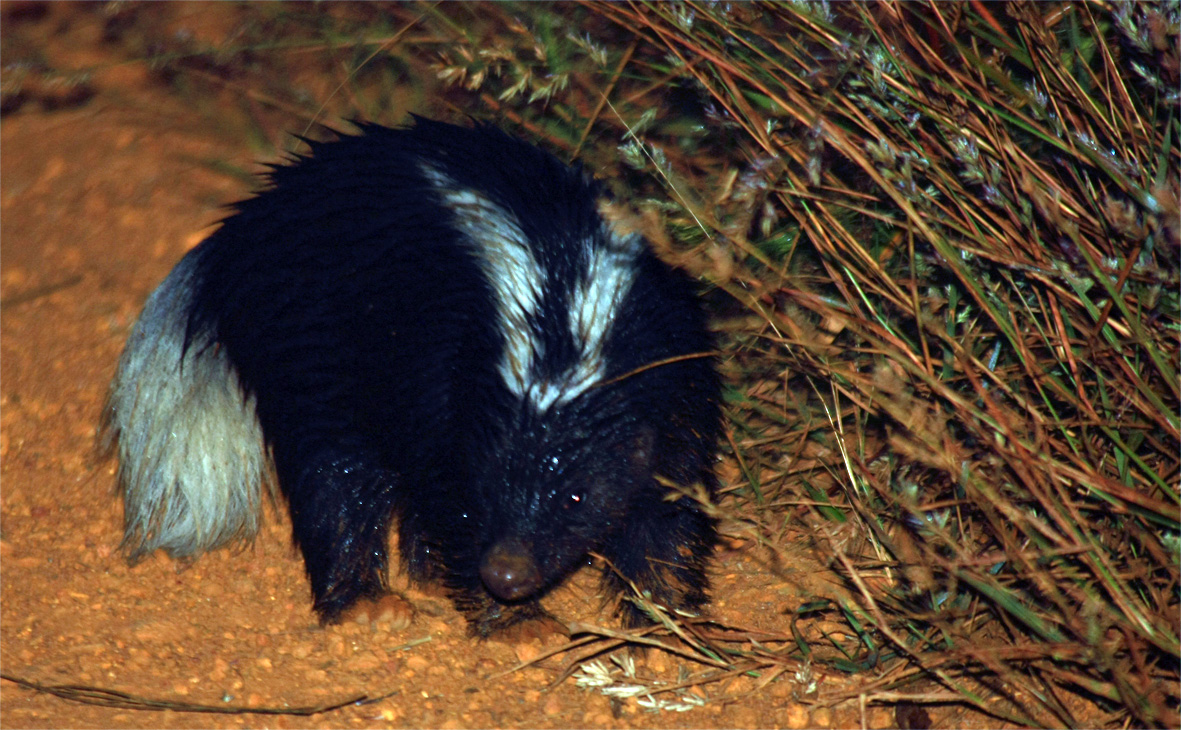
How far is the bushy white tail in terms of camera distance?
11.4ft

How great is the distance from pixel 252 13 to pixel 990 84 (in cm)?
379

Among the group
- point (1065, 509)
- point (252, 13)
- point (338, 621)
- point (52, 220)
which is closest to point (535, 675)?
point (338, 621)

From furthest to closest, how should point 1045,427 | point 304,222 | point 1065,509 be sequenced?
point 304,222 < point 1045,427 < point 1065,509

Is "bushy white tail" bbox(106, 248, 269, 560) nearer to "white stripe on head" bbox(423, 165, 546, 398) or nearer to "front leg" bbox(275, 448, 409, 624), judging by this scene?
"front leg" bbox(275, 448, 409, 624)

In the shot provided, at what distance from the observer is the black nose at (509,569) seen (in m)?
2.81

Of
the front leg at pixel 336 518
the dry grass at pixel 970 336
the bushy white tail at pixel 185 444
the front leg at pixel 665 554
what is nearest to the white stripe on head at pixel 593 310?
the dry grass at pixel 970 336

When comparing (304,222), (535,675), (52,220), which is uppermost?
(304,222)

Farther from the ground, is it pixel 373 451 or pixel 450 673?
pixel 373 451

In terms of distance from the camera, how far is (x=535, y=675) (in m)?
3.05

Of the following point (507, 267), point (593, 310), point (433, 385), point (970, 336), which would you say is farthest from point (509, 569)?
point (970, 336)

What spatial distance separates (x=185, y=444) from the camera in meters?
3.49

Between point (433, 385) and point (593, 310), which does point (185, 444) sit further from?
point (593, 310)

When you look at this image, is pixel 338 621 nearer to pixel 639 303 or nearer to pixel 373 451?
pixel 373 451

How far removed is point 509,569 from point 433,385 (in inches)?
24.1
